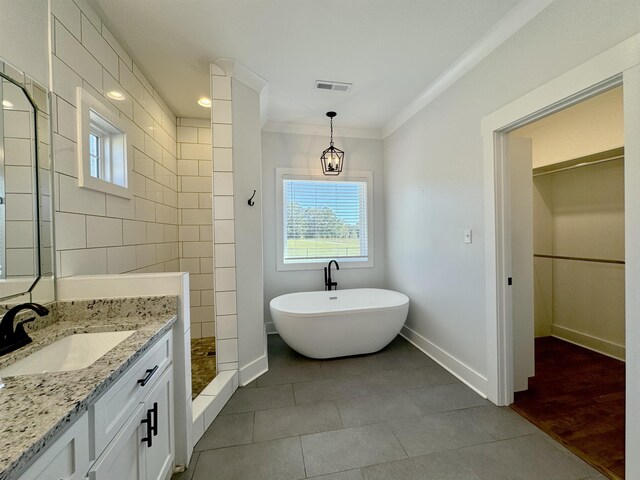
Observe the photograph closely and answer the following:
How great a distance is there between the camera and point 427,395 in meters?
2.10

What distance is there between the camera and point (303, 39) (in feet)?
6.32

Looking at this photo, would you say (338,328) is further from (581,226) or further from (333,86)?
(581,226)

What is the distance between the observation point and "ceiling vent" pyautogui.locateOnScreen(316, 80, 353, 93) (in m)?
2.49

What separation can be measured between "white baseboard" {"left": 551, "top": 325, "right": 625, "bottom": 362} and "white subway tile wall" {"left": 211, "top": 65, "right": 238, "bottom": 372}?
3.68m

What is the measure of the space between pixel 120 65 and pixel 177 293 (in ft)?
5.85

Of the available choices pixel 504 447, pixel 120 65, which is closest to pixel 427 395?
Answer: pixel 504 447

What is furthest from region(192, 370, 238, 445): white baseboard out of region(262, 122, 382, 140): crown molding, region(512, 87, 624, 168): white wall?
region(512, 87, 624, 168): white wall

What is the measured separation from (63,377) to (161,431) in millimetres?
663

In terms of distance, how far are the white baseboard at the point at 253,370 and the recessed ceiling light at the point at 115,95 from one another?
7.36ft

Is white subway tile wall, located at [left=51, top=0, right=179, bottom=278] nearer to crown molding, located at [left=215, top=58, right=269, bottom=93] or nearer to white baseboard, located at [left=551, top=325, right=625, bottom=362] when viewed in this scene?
crown molding, located at [left=215, top=58, right=269, bottom=93]

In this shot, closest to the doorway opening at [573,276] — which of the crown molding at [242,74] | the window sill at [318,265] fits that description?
the window sill at [318,265]

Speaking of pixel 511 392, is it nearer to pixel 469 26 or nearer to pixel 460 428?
pixel 460 428

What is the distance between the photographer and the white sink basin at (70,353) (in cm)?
99

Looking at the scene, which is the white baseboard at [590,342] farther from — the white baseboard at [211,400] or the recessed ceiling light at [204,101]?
the recessed ceiling light at [204,101]
